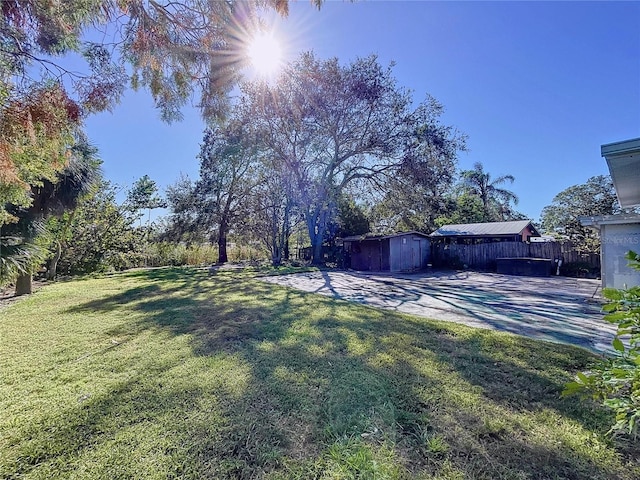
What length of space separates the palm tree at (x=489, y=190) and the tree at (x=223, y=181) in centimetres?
2167

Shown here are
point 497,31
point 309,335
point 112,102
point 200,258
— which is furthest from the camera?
point 200,258

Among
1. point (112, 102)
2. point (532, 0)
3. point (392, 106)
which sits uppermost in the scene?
point (392, 106)

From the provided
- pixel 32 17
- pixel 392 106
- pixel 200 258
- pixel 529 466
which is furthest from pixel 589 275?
pixel 200 258

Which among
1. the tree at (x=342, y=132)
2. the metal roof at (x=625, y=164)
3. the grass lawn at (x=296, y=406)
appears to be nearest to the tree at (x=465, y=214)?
the tree at (x=342, y=132)

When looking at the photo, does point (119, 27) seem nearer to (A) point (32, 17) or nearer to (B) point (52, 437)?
(A) point (32, 17)

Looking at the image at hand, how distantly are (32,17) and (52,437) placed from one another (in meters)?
4.26

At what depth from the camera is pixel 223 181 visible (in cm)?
1906

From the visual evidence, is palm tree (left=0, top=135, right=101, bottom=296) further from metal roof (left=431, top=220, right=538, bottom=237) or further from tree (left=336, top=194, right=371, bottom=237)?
metal roof (left=431, top=220, right=538, bottom=237)

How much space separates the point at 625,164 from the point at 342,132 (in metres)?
14.0

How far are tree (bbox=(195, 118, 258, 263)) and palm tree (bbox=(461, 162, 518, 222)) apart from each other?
2167 centimetres

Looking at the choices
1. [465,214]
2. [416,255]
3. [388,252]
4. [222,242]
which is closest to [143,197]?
[222,242]

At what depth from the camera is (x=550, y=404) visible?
2289 mm

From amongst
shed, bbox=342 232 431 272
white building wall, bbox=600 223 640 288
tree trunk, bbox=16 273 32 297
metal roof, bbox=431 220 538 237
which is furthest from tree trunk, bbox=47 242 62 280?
metal roof, bbox=431 220 538 237

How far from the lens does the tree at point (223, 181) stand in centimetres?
1739
